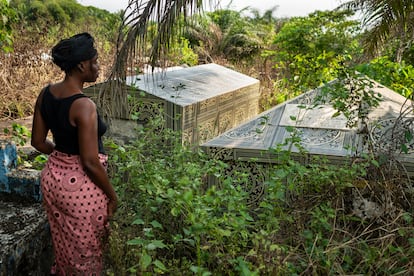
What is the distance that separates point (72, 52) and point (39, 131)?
0.47m

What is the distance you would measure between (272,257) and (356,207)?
0.96 m

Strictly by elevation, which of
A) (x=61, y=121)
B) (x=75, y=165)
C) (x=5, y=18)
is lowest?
(x=75, y=165)

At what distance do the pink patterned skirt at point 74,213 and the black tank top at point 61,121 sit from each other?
0.05m

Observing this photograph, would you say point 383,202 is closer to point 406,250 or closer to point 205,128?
point 406,250

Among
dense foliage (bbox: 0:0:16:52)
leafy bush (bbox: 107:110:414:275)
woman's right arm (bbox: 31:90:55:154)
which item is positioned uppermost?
dense foliage (bbox: 0:0:16:52)

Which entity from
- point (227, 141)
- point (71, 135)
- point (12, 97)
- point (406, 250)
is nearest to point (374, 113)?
point (227, 141)

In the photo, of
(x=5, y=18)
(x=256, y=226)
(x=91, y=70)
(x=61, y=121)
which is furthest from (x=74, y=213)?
(x=5, y=18)

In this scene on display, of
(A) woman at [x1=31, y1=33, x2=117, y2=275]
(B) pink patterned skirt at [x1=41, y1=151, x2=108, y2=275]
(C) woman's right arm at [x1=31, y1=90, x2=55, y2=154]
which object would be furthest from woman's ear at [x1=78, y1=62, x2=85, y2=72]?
(B) pink patterned skirt at [x1=41, y1=151, x2=108, y2=275]

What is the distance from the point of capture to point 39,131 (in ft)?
7.70

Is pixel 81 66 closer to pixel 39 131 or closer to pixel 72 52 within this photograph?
pixel 72 52

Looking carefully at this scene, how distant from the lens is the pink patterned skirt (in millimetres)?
2223

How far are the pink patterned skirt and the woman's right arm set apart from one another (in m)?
0.13

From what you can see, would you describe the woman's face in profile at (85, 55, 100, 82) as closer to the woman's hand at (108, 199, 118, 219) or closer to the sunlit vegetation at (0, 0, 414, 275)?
the sunlit vegetation at (0, 0, 414, 275)

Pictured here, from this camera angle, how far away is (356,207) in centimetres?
273
